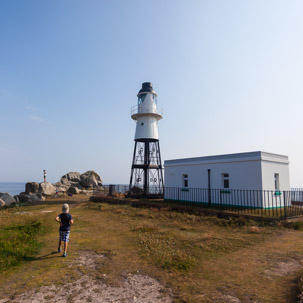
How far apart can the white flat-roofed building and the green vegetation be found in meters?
11.1

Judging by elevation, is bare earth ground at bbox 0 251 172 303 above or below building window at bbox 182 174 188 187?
below

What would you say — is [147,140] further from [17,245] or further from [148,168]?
[17,245]

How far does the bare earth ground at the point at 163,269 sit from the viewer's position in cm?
453

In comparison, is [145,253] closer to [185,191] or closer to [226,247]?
[226,247]

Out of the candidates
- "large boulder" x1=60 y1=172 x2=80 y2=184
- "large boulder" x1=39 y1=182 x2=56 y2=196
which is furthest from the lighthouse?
"large boulder" x1=60 y1=172 x2=80 y2=184

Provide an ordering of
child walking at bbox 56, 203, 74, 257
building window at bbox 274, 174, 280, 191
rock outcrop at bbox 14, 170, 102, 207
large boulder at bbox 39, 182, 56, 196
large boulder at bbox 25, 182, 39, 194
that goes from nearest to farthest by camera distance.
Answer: child walking at bbox 56, 203, 74, 257 → building window at bbox 274, 174, 280, 191 → rock outcrop at bbox 14, 170, 102, 207 → large boulder at bbox 39, 182, 56, 196 → large boulder at bbox 25, 182, 39, 194

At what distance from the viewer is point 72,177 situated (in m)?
45.2

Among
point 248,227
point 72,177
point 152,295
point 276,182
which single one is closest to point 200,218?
point 248,227

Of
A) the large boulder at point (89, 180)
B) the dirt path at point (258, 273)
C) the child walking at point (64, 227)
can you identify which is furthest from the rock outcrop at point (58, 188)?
the dirt path at point (258, 273)

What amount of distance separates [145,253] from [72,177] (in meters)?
41.1

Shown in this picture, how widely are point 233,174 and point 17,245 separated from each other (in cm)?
1366

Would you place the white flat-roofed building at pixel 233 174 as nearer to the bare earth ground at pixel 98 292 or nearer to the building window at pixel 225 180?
the building window at pixel 225 180

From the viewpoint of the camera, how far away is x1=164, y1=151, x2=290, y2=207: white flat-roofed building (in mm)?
15461

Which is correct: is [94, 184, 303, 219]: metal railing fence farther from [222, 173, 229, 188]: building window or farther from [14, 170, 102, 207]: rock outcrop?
[14, 170, 102, 207]: rock outcrop
